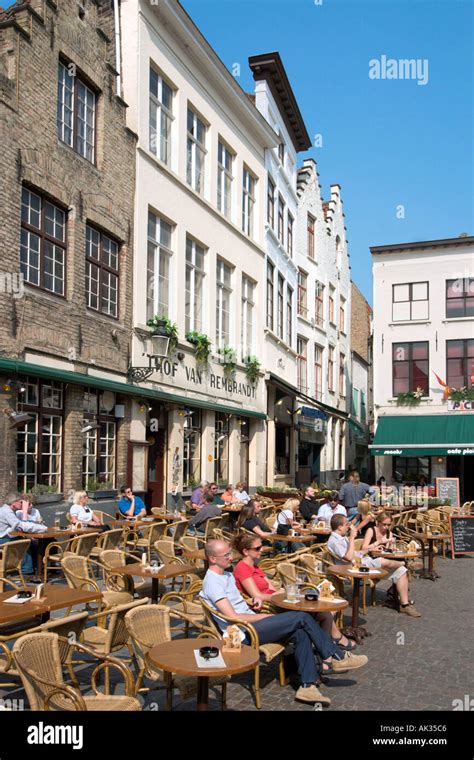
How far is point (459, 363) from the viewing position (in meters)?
29.3

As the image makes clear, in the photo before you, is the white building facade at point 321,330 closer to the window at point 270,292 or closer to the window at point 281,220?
the window at point 281,220

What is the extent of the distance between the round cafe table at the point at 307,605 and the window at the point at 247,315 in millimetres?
15486

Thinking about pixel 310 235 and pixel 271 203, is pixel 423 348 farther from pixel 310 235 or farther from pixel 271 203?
pixel 271 203

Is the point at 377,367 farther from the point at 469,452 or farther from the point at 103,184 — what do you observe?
the point at 103,184

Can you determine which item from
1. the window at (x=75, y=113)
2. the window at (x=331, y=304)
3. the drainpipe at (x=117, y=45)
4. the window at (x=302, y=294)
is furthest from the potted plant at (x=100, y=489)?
the window at (x=331, y=304)

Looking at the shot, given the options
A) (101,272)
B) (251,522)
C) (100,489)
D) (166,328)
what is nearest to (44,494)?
(100,489)

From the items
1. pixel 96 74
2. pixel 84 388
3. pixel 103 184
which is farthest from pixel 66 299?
pixel 96 74

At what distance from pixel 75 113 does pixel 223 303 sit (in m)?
8.27

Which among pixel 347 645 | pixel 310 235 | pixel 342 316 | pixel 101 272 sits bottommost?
pixel 347 645

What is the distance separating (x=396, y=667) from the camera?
6.78 meters

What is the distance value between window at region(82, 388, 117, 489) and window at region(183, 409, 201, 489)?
3654 millimetres

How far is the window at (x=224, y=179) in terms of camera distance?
2057 centimetres
